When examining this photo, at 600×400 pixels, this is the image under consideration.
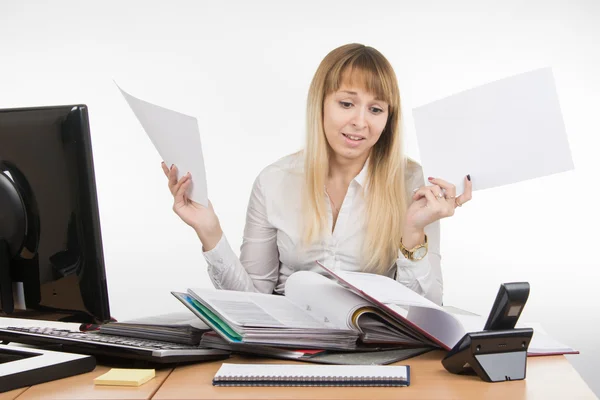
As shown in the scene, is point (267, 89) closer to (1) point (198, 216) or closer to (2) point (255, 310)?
(1) point (198, 216)

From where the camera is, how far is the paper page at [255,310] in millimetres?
1176

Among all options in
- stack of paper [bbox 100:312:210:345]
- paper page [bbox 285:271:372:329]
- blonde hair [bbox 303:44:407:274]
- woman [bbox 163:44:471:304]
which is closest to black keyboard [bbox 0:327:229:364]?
stack of paper [bbox 100:312:210:345]

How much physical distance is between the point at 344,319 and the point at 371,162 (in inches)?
38.4

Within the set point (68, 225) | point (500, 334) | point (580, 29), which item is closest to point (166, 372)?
point (68, 225)

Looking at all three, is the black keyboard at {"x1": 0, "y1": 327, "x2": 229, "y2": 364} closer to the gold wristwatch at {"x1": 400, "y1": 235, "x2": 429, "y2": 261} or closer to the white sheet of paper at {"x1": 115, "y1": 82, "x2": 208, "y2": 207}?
the white sheet of paper at {"x1": 115, "y1": 82, "x2": 208, "y2": 207}

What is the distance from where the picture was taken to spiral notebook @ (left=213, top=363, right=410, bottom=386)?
1.04 meters

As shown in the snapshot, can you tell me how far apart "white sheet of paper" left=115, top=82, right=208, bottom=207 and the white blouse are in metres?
0.47

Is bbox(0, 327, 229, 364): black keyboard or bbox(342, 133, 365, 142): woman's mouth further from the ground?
bbox(342, 133, 365, 142): woman's mouth

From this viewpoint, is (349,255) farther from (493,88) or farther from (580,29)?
(580,29)

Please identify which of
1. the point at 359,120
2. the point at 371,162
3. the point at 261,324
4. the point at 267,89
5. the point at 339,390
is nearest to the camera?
the point at 339,390

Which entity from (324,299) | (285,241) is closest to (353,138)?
(285,241)

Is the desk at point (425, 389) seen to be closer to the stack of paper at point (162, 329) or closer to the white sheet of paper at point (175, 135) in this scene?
the stack of paper at point (162, 329)

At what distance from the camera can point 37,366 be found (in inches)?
42.8

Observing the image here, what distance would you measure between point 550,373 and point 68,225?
776 mm
